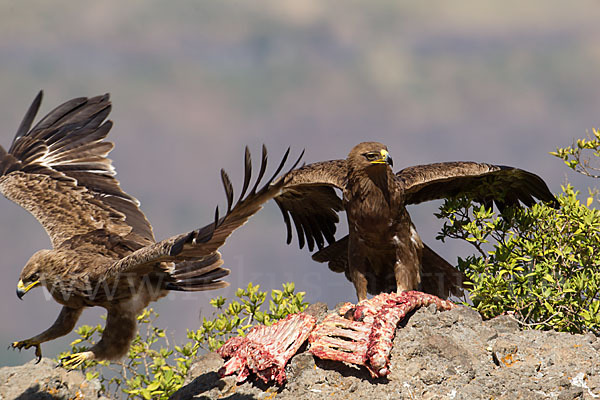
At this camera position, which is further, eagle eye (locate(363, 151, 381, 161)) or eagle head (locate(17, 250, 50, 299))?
eagle eye (locate(363, 151, 381, 161))

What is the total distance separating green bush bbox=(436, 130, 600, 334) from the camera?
21.9ft

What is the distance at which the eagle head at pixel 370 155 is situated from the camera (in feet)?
21.8

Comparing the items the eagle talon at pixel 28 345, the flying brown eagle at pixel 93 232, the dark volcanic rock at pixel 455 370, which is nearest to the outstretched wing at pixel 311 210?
the flying brown eagle at pixel 93 232

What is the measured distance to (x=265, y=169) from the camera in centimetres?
492

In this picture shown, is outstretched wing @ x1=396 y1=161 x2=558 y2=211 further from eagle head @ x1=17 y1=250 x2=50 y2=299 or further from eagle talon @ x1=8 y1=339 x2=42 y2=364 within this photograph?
eagle talon @ x1=8 y1=339 x2=42 y2=364

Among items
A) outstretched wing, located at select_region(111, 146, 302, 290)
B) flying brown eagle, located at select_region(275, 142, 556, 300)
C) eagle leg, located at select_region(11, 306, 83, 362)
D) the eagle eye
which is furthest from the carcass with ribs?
eagle leg, located at select_region(11, 306, 83, 362)

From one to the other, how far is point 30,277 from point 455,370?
4.11 meters

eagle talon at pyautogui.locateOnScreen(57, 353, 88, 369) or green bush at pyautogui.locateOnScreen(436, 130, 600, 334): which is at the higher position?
green bush at pyautogui.locateOnScreen(436, 130, 600, 334)

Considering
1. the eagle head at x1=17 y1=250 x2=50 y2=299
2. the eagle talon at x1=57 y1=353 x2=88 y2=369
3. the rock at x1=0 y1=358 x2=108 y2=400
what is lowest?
the rock at x1=0 y1=358 x2=108 y2=400

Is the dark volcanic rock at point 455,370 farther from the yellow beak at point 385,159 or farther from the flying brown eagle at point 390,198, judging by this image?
the yellow beak at point 385,159

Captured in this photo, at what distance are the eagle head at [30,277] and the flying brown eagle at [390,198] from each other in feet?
8.55

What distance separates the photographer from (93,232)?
771 cm

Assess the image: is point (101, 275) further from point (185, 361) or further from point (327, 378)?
point (327, 378)

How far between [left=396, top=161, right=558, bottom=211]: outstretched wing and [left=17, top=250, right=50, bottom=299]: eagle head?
3758 millimetres
